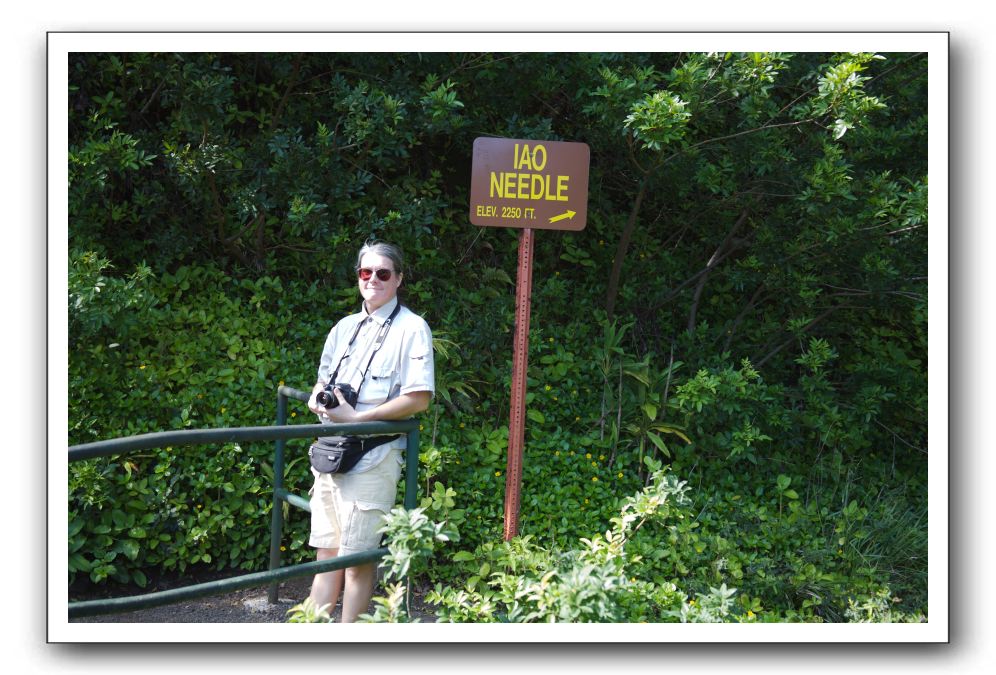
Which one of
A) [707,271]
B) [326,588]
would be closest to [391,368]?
[326,588]

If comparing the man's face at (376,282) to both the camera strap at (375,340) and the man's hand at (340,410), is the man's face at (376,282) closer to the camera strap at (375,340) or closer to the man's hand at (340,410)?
the camera strap at (375,340)

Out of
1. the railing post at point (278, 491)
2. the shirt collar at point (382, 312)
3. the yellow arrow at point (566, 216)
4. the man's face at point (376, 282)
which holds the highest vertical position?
the yellow arrow at point (566, 216)

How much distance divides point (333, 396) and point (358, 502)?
1.45ft

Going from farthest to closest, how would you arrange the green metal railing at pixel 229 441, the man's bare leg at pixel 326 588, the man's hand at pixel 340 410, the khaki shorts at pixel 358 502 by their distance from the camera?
the man's bare leg at pixel 326 588, the khaki shorts at pixel 358 502, the man's hand at pixel 340 410, the green metal railing at pixel 229 441

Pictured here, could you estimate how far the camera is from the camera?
3.25 meters

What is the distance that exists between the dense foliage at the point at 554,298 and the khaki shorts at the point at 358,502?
0.89 metres

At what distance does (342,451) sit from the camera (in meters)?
3.32

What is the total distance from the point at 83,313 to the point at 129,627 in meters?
1.69

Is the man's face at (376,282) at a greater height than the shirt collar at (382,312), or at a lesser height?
greater

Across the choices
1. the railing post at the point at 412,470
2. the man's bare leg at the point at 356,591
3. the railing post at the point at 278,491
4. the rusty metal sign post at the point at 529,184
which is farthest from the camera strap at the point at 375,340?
the rusty metal sign post at the point at 529,184

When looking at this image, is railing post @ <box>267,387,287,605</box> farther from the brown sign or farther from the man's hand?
the brown sign

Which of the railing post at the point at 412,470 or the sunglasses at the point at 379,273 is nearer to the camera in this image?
the railing post at the point at 412,470

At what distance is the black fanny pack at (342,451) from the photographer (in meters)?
3.33
